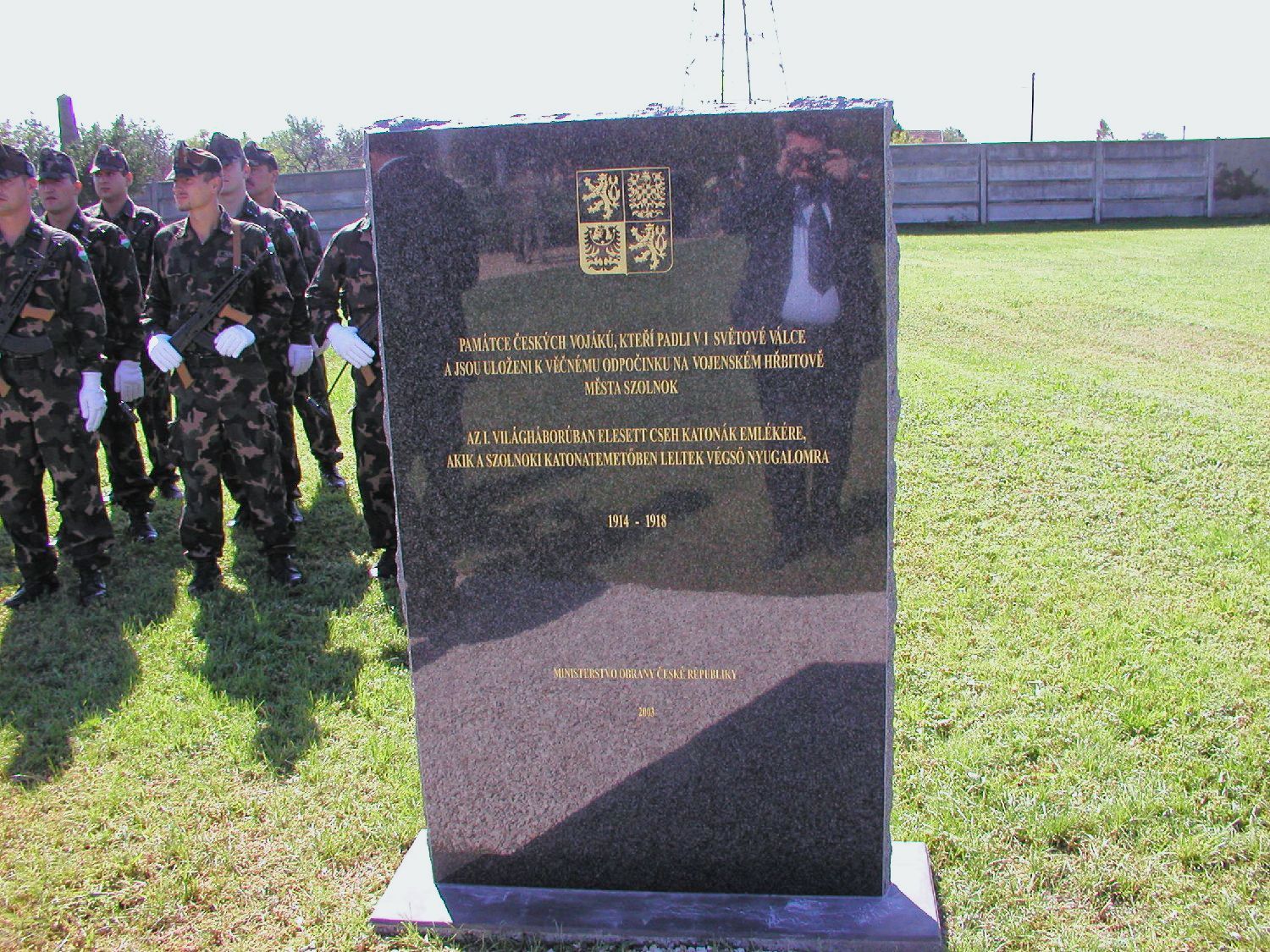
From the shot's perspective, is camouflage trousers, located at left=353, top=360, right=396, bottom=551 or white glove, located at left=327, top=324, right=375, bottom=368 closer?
white glove, located at left=327, top=324, right=375, bottom=368

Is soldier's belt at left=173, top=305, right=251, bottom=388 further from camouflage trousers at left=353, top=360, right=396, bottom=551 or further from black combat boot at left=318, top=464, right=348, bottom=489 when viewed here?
black combat boot at left=318, top=464, right=348, bottom=489

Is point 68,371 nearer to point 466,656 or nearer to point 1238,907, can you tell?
point 466,656

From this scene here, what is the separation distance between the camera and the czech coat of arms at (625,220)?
113 inches

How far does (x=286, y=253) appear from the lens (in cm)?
708

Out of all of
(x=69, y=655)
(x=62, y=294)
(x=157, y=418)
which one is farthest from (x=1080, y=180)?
(x=69, y=655)

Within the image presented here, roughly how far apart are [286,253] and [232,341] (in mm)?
1615

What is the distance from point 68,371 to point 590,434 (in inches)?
160

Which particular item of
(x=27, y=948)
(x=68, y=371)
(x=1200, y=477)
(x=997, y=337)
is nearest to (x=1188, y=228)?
(x=997, y=337)

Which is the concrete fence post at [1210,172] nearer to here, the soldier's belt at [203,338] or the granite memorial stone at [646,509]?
the soldier's belt at [203,338]

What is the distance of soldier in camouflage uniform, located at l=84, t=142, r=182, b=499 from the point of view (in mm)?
7602

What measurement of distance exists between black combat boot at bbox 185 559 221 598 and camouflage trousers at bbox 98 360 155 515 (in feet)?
4.54

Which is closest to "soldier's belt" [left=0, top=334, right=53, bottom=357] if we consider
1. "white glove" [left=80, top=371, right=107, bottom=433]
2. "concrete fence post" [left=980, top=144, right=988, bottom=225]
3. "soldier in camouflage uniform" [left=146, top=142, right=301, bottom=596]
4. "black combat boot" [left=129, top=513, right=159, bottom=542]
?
"white glove" [left=80, top=371, right=107, bottom=433]

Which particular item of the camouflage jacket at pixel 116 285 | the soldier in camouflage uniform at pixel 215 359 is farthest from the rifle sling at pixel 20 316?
the camouflage jacket at pixel 116 285

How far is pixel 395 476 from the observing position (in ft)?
10.3
